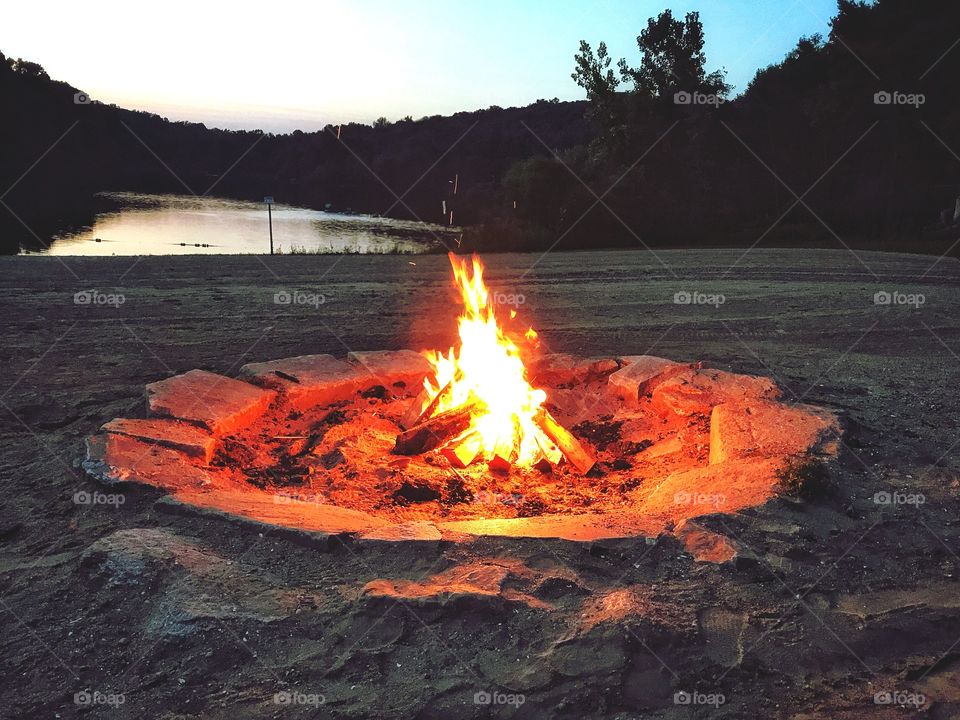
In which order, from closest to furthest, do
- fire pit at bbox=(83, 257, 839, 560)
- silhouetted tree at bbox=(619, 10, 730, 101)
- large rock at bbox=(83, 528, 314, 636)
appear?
large rock at bbox=(83, 528, 314, 636) → fire pit at bbox=(83, 257, 839, 560) → silhouetted tree at bbox=(619, 10, 730, 101)

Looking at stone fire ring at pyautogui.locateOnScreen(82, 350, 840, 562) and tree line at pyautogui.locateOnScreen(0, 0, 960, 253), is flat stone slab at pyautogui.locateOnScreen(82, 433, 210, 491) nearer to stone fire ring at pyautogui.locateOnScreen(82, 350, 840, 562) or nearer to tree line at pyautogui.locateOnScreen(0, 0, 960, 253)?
stone fire ring at pyautogui.locateOnScreen(82, 350, 840, 562)

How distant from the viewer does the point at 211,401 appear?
514cm

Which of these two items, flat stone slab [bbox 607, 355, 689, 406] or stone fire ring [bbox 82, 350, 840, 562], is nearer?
Answer: stone fire ring [bbox 82, 350, 840, 562]

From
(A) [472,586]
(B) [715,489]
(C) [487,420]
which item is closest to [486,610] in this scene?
(A) [472,586]

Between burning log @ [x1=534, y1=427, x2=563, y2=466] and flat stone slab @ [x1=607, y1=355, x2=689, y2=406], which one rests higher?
flat stone slab @ [x1=607, y1=355, x2=689, y2=406]

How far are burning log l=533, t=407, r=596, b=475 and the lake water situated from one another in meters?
18.3

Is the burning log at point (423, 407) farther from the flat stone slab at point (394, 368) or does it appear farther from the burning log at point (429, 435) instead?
the flat stone slab at point (394, 368)

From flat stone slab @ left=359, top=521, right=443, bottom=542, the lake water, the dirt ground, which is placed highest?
the lake water

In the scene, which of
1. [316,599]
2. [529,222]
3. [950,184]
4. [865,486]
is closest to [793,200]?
[950,184]

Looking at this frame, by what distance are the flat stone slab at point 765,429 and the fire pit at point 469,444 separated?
0.05ft

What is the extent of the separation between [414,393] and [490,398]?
3.31 feet

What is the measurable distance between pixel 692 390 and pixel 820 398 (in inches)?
45.5

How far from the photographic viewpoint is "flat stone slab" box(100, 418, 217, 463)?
4.45 m

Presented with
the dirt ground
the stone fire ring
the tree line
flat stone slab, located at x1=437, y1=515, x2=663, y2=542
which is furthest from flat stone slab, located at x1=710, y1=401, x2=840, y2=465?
the tree line
